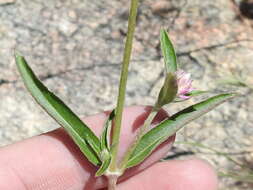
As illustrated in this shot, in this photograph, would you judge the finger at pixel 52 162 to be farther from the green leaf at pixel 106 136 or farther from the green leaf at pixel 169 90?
the green leaf at pixel 169 90

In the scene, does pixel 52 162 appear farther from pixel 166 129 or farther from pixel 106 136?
pixel 166 129

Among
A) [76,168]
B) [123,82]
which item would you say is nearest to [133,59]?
[76,168]

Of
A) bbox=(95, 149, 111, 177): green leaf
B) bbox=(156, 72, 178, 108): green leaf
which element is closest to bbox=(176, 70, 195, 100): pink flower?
bbox=(156, 72, 178, 108): green leaf

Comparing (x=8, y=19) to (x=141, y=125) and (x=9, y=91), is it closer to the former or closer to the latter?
(x=9, y=91)

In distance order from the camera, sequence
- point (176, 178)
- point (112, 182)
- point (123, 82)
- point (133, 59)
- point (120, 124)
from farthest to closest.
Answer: point (133, 59)
point (176, 178)
point (112, 182)
point (120, 124)
point (123, 82)

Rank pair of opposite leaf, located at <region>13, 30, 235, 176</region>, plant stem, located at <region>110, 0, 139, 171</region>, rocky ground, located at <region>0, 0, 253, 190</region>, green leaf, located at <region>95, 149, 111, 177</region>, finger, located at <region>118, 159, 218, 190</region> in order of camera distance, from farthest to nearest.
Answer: rocky ground, located at <region>0, 0, 253, 190</region> < finger, located at <region>118, 159, 218, 190</region> < pair of opposite leaf, located at <region>13, 30, 235, 176</region> < green leaf, located at <region>95, 149, 111, 177</region> < plant stem, located at <region>110, 0, 139, 171</region>

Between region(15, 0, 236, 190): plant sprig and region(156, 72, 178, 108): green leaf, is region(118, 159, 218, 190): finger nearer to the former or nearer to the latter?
region(15, 0, 236, 190): plant sprig
